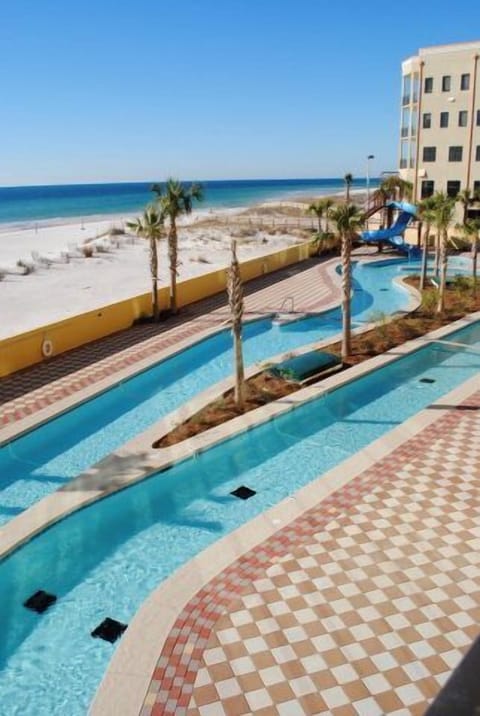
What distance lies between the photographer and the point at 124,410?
1608cm

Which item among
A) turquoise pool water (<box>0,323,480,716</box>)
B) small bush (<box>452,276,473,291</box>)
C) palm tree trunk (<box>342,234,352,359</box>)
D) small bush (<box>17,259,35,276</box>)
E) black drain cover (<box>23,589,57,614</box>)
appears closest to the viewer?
turquoise pool water (<box>0,323,480,716</box>)

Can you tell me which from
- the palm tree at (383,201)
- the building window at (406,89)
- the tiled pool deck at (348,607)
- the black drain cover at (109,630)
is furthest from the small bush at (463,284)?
the black drain cover at (109,630)

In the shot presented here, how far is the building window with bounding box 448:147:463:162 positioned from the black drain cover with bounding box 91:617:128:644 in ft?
138

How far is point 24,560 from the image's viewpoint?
32.1 ft

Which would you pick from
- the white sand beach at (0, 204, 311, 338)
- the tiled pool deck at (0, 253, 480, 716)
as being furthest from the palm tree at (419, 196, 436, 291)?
the tiled pool deck at (0, 253, 480, 716)

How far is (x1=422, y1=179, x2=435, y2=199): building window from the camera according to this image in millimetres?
43875

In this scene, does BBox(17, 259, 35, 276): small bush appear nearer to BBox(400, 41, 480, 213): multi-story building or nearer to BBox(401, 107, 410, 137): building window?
BBox(400, 41, 480, 213): multi-story building

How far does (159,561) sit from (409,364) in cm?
1192

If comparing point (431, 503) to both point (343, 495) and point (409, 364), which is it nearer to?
point (343, 495)

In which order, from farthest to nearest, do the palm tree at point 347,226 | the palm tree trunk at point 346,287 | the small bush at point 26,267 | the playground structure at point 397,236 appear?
the playground structure at point 397,236
the small bush at point 26,267
the palm tree trunk at point 346,287
the palm tree at point 347,226

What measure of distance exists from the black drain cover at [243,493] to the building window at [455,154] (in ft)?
124

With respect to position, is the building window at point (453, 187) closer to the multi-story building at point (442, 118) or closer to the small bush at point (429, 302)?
the multi-story building at point (442, 118)

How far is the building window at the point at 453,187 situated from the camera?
1682 inches

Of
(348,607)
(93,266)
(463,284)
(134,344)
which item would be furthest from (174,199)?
(348,607)
